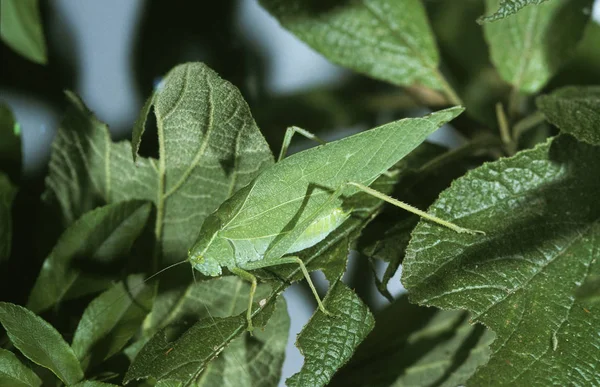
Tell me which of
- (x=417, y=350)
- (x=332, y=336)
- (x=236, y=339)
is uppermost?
(x=332, y=336)

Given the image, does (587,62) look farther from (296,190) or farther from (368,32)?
(296,190)

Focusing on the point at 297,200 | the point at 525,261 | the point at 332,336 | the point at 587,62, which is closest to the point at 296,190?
the point at 297,200

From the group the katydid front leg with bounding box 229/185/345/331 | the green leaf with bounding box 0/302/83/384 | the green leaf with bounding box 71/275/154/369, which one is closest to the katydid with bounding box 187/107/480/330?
the katydid front leg with bounding box 229/185/345/331

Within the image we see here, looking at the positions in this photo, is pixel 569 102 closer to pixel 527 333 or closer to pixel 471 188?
pixel 471 188

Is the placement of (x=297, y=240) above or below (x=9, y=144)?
below

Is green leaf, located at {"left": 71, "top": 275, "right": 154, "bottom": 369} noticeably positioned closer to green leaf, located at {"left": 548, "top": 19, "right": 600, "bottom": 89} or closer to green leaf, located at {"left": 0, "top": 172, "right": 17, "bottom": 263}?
green leaf, located at {"left": 0, "top": 172, "right": 17, "bottom": 263}

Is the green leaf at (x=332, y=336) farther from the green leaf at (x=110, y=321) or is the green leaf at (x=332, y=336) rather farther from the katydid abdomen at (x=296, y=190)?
→ the green leaf at (x=110, y=321)
